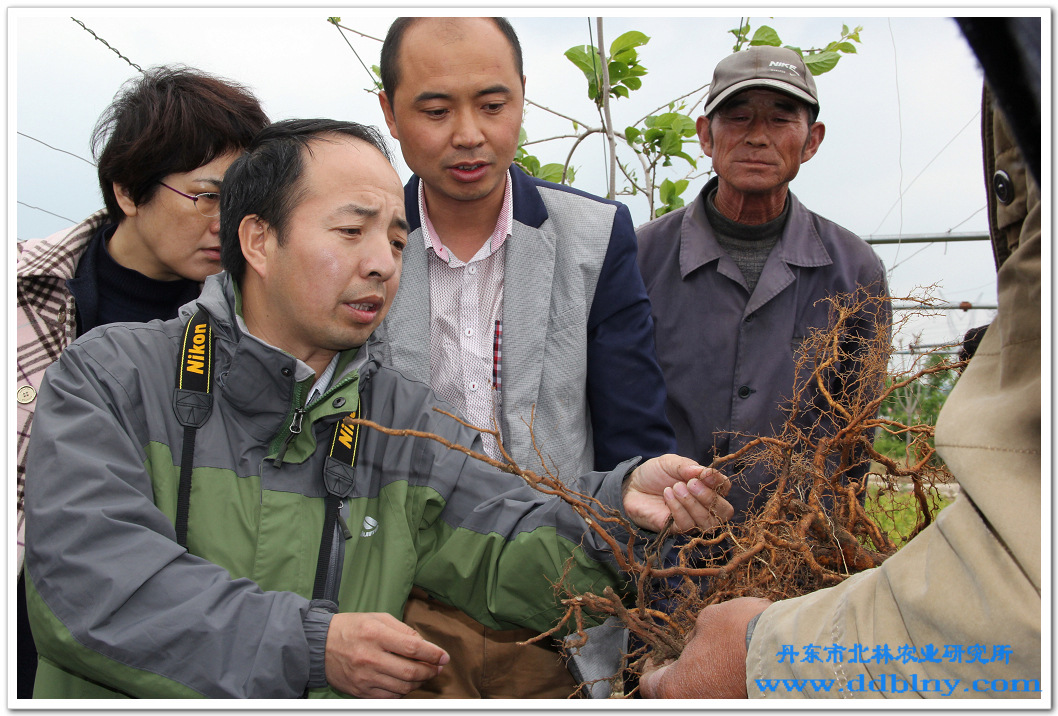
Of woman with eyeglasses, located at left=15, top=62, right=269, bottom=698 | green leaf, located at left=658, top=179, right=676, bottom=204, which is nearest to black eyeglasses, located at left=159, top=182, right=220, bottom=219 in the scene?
woman with eyeglasses, located at left=15, top=62, right=269, bottom=698

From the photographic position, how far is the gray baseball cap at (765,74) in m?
2.74

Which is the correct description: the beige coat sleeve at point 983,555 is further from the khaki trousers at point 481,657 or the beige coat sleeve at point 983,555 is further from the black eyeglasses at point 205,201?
the black eyeglasses at point 205,201

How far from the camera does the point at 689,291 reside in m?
2.71

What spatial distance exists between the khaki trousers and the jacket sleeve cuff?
35 centimetres

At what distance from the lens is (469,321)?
2.12m

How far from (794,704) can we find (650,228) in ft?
6.78

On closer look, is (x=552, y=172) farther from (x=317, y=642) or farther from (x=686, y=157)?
(x=317, y=642)

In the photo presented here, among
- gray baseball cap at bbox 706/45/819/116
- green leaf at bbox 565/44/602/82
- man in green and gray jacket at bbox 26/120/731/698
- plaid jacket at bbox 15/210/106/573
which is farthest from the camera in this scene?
green leaf at bbox 565/44/602/82

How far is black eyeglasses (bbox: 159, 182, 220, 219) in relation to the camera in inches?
82.4

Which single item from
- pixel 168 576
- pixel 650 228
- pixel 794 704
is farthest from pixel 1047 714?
pixel 650 228

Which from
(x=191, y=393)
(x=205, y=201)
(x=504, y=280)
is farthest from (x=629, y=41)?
(x=191, y=393)

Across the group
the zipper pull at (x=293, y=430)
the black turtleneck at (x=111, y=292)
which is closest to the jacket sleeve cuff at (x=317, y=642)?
the zipper pull at (x=293, y=430)

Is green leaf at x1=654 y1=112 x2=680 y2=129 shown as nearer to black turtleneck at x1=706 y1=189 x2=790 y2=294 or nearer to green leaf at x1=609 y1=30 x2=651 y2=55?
green leaf at x1=609 y1=30 x2=651 y2=55

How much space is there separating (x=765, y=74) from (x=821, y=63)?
52cm
